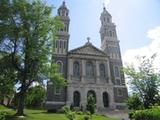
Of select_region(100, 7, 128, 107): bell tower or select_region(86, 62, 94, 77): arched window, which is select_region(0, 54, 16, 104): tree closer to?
select_region(86, 62, 94, 77): arched window

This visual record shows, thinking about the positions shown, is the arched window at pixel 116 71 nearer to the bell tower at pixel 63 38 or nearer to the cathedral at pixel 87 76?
the cathedral at pixel 87 76

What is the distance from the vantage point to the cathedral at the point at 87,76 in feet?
138

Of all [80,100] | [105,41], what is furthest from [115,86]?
[105,41]

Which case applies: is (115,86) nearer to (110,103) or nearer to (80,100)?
(110,103)

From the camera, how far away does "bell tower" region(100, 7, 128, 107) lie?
45.8 meters

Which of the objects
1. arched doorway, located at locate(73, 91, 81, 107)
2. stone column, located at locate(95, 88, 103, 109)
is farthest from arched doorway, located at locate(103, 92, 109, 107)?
arched doorway, located at locate(73, 91, 81, 107)

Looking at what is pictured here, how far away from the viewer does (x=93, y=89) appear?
44.0m

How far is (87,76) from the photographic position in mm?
45594

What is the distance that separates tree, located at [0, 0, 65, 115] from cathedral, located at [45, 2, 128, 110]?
53.0ft

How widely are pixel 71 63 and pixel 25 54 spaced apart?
70.8 ft

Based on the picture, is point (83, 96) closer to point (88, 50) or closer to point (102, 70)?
point (102, 70)

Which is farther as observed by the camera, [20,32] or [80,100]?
[80,100]

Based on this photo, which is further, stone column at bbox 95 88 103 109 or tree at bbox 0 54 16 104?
stone column at bbox 95 88 103 109

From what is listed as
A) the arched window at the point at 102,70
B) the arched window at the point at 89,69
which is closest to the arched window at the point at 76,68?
the arched window at the point at 89,69
